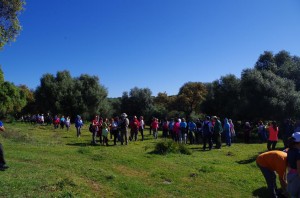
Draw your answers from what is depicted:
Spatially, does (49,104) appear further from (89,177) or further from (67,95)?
(89,177)

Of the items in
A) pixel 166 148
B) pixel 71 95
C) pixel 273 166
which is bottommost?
pixel 166 148

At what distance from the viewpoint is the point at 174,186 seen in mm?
10844

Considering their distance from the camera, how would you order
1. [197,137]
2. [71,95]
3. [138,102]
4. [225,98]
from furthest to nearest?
1. [138,102]
2. [71,95]
3. [225,98]
4. [197,137]

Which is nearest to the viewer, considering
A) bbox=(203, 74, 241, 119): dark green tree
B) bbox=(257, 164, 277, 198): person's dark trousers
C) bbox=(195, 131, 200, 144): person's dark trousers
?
bbox=(257, 164, 277, 198): person's dark trousers

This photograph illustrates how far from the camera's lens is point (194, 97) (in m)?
70.7

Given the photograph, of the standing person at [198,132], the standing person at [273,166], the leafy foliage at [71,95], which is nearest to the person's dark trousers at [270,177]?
the standing person at [273,166]

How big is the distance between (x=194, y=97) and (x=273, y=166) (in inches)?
2487

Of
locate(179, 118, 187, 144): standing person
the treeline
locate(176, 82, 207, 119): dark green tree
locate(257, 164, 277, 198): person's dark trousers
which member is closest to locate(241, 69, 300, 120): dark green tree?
the treeline

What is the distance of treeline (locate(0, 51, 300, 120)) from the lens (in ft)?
116

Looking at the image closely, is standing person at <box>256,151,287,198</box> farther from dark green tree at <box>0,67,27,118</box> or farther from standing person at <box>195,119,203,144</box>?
dark green tree at <box>0,67,27,118</box>

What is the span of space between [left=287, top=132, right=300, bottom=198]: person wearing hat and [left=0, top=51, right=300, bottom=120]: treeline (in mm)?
28665

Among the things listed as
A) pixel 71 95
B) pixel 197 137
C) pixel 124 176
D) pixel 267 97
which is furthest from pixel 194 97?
pixel 124 176

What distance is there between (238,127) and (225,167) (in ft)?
79.3

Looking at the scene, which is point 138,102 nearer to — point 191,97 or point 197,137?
point 191,97
